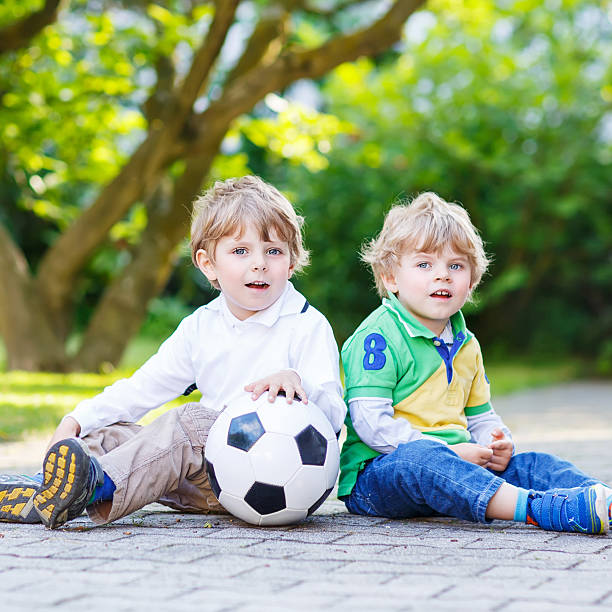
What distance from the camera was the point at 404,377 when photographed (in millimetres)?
3443

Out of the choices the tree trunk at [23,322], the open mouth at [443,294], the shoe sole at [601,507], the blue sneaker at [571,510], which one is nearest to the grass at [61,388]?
the tree trunk at [23,322]

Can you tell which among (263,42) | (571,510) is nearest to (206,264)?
(571,510)

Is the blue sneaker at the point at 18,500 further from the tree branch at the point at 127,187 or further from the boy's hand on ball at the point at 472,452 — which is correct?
the tree branch at the point at 127,187

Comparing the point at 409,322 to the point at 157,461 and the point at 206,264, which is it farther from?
the point at 157,461

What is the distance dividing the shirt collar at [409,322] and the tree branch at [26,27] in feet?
26.2

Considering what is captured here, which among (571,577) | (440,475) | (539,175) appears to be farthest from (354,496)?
(539,175)

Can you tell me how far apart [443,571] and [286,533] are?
28.4 inches

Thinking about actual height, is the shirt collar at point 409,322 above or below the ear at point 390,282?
below

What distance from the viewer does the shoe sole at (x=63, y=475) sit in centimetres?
299

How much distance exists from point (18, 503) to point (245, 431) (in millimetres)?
887

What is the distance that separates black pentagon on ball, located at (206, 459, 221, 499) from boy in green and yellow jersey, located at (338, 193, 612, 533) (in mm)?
548

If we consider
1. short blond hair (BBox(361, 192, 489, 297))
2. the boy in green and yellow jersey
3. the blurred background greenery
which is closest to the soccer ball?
the boy in green and yellow jersey

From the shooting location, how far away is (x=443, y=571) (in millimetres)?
2512

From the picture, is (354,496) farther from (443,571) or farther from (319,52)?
(319,52)
